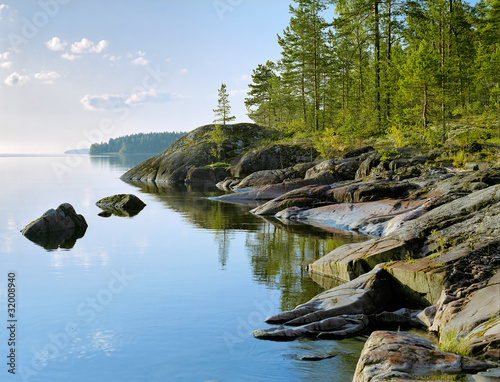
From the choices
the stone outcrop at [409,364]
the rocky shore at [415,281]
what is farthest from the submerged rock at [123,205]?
the stone outcrop at [409,364]

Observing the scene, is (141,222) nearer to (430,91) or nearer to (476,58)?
(430,91)

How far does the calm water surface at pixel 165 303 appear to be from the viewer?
682 cm

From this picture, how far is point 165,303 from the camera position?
9.83 m

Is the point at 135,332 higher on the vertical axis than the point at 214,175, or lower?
lower

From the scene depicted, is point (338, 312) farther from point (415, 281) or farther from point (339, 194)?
point (339, 194)

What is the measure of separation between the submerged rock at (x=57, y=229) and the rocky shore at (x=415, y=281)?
10.2 meters

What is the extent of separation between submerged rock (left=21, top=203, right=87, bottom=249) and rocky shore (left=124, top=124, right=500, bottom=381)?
401 inches

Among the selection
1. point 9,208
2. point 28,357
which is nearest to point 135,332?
point 28,357

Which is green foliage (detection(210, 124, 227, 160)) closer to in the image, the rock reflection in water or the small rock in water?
the rock reflection in water

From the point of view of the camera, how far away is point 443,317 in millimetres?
7406

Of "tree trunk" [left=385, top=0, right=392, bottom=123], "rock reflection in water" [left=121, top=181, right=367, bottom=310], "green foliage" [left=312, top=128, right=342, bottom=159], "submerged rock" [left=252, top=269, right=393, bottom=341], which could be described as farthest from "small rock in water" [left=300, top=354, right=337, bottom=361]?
"tree trunk" [left=385, top=0, right=392, bottom=123]

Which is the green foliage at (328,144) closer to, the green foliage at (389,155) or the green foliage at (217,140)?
the green foliage at (389,155)

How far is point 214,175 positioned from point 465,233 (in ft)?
138

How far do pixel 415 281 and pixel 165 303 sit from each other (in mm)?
5618
